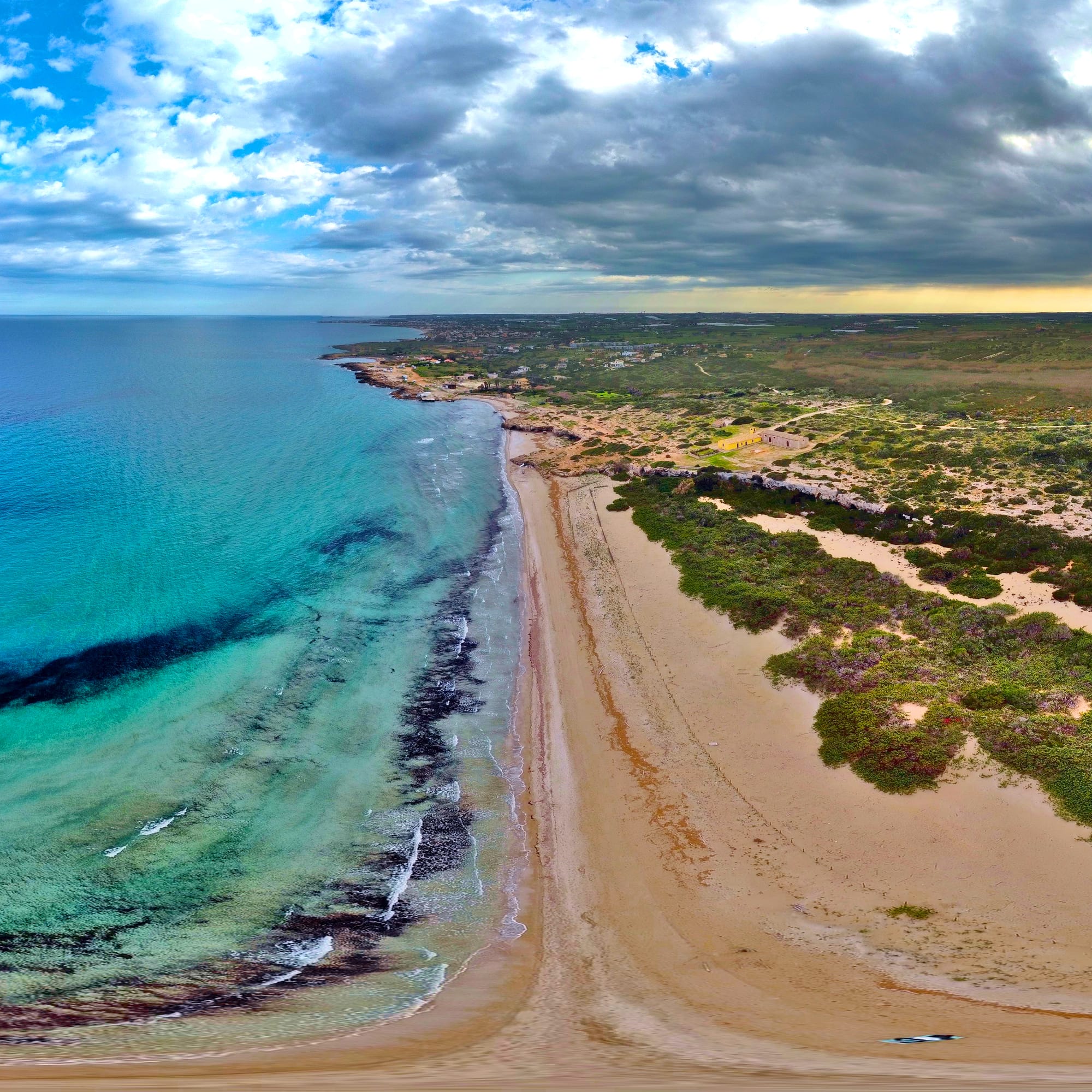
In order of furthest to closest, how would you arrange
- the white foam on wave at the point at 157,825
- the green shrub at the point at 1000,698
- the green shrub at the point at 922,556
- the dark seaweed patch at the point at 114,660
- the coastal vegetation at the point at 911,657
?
the green shrub at the point at 922,556, the dark seaweed patch at the point at 114,660, the green shrub at the point at 1000,698, the coastal vegetation at the point at 911,657, the white foam on wave at the point at 157,825

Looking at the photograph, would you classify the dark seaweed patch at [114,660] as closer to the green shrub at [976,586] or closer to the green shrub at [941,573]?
the green shrub at [941,573]

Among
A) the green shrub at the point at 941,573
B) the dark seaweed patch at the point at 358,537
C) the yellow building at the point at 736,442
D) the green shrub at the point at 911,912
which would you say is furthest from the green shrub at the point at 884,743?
the yellow building at the point at 736,442

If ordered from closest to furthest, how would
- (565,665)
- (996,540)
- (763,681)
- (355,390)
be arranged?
(763,681)
(565,665)
(996,540)
(355,390)

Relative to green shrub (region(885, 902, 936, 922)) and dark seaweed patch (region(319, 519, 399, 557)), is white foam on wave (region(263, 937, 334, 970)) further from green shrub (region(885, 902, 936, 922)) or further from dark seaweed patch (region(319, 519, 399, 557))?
dark seaweed patch (region(319, 519, 399, 557))

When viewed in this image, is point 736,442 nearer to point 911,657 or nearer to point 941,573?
point 941,573

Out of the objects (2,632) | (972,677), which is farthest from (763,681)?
(2,632)

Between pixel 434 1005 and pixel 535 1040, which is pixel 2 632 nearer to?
pixel 434 1005

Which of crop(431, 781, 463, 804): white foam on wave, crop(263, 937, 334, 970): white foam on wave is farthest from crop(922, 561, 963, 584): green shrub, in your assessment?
crop(263, 937, 334, 970): white foam on wave
